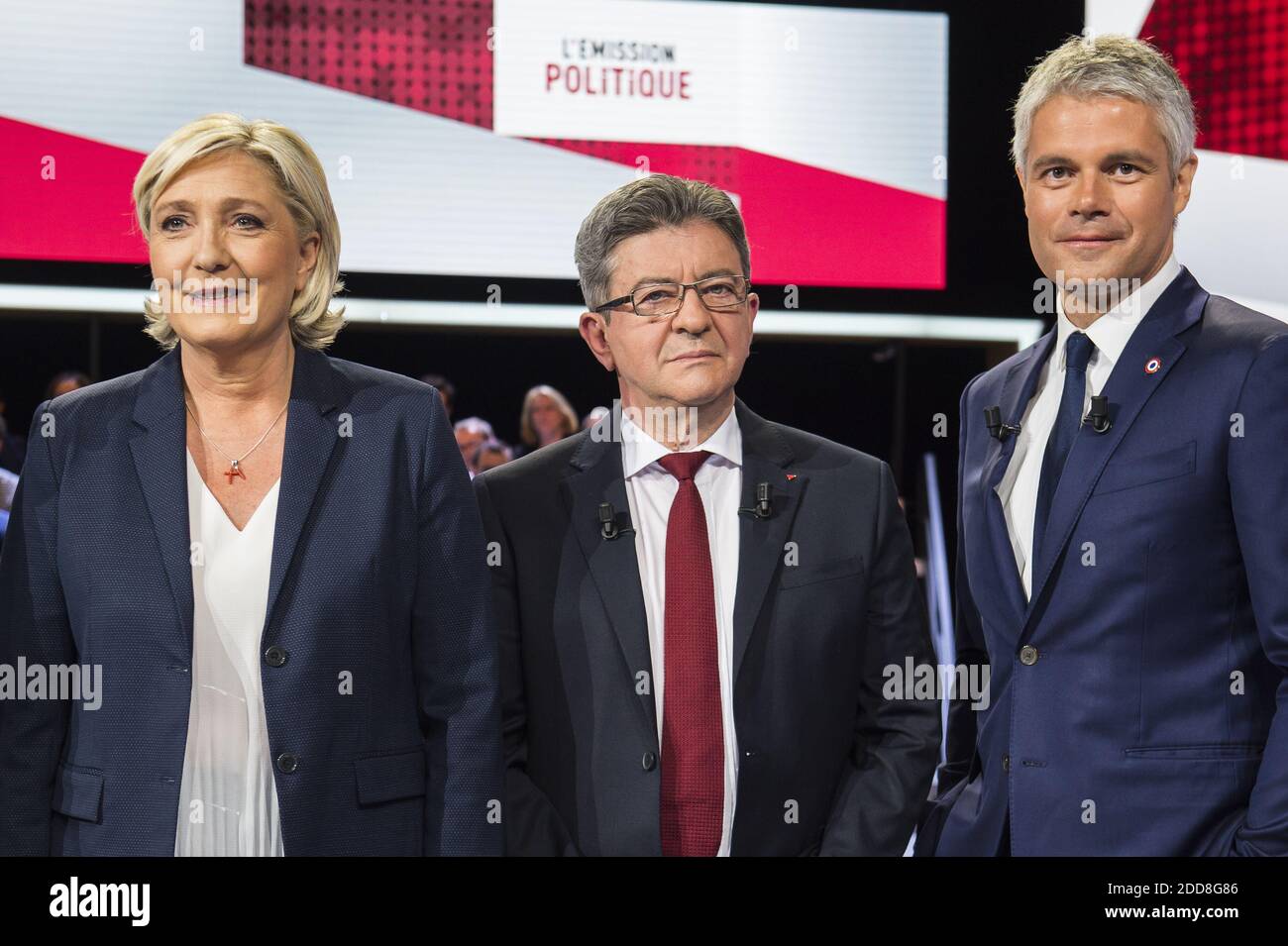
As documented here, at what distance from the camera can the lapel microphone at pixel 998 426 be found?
239 centimetres

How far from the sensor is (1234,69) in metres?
5.36

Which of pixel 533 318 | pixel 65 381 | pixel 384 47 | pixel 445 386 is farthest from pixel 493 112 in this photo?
pixel 65 381

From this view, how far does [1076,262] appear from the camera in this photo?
230 cm

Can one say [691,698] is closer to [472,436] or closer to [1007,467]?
[1007,467]

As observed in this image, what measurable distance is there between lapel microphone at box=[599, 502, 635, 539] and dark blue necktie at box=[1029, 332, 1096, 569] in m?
0.67

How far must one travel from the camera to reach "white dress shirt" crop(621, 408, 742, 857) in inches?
91.4

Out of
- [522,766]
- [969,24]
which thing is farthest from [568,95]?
[522,766]

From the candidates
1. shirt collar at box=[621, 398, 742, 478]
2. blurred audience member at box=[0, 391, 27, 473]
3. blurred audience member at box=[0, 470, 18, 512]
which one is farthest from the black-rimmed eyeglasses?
blurred audience member at box=[0, 391, 27, 473]

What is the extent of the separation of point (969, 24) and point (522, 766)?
4657 mm

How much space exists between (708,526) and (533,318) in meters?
3.85

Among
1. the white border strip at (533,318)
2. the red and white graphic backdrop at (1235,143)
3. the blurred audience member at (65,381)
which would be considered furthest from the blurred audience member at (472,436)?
the red and white graphic backdrop at (1235,143)

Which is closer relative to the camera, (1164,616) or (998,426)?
(1164,616)

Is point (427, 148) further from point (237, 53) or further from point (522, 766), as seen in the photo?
point (522, 766)

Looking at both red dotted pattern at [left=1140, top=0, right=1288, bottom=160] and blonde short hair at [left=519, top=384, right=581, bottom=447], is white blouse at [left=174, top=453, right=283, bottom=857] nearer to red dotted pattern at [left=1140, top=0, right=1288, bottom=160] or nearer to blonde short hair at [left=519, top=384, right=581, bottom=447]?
blonde short hair at [left=519, top=384, right=581, bottom=447]
